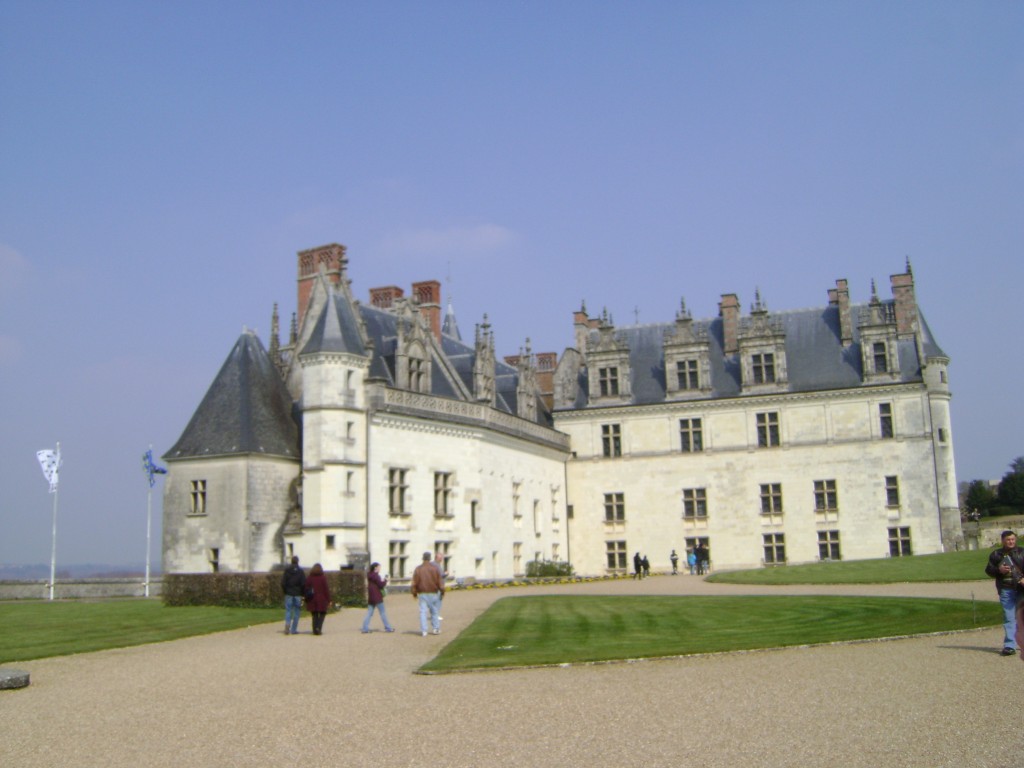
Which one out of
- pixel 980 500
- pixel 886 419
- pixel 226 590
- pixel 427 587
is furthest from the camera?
pixel 980 500

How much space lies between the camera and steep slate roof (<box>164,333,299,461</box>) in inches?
1168

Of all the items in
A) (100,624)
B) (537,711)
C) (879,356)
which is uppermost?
(879,356)

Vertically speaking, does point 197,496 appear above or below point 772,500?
above

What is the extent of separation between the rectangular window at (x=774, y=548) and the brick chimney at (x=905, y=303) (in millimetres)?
9266

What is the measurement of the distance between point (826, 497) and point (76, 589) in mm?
26836

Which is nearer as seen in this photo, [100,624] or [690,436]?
[100,624]

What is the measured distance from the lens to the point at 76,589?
2864 cm

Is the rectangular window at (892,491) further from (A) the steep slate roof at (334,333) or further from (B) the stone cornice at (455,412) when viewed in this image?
(A) the steep slate roof at (334,333)

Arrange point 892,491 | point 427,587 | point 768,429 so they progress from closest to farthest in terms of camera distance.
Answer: point 427,587 < point 892,491 < point 768,429

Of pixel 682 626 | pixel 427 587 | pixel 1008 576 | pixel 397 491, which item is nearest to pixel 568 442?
pixel 397 491

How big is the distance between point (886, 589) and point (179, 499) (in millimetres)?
19475

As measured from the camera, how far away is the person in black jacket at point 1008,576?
39.5 ft

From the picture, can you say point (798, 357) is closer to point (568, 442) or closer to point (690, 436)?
point (690, 436)

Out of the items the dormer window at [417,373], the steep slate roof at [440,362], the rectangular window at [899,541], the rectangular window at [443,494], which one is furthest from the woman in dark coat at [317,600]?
the rectangular window at [899,541]
